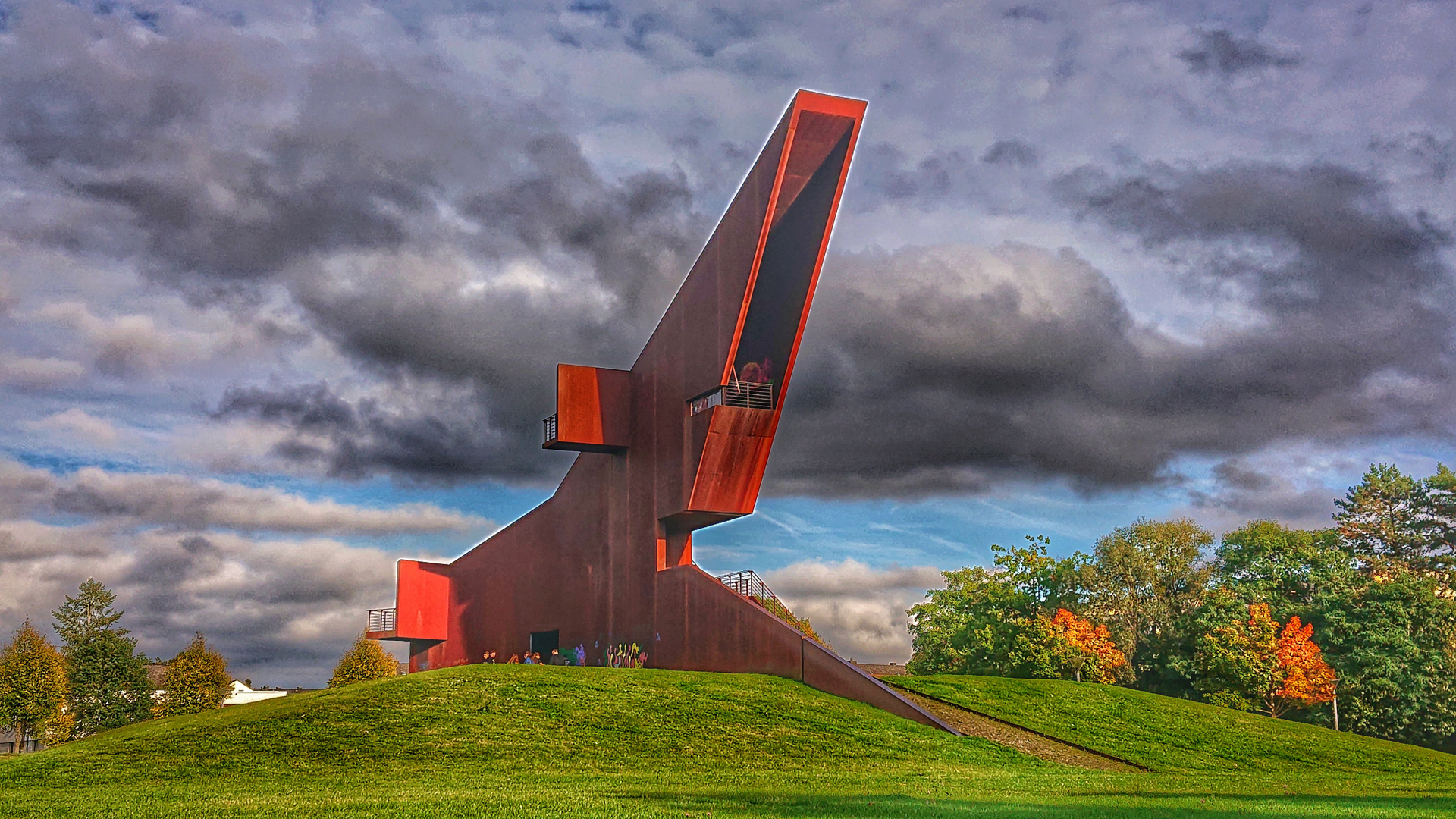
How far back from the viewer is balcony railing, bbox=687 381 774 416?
30078mm

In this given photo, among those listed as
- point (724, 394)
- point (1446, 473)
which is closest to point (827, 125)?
point (724, 394)

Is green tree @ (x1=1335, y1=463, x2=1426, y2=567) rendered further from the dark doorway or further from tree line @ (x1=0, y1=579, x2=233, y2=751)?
tree line @ (x1=0, y1=579, x2=233, y2=751)

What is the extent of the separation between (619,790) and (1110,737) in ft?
52.5

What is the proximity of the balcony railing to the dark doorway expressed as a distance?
34.9 ft

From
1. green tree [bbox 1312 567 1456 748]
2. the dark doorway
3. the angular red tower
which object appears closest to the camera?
the angular red tower

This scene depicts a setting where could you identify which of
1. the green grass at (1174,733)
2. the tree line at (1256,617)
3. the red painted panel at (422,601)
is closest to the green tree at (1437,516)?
the tree line at (1256,617)

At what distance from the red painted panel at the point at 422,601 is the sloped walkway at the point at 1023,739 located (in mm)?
23874

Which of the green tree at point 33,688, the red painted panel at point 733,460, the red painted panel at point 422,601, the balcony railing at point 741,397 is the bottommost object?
the green tree at point 33,688

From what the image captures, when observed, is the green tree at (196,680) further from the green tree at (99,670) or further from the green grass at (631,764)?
the green grass at (631,764)

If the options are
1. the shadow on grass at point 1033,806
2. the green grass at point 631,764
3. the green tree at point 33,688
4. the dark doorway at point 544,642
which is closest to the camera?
the shadow on grass at point 1033,806

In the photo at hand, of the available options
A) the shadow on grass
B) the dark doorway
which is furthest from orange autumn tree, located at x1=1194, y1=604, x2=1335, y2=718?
the shadow on grass

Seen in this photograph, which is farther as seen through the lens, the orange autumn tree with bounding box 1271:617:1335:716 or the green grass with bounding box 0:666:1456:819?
the orange autumn tree with bounding box 1271:617:1335:716

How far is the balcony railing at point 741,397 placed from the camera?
30.1 metres

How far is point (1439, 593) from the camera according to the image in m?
45.3
